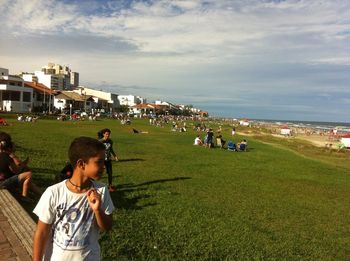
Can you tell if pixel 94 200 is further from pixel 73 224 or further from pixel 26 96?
pixel 26 96

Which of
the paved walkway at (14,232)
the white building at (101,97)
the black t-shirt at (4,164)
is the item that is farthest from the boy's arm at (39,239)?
the white building at (101,97)

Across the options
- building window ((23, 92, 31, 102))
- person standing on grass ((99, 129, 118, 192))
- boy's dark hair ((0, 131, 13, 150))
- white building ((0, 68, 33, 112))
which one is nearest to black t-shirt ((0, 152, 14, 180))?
boy's dark hair ((0, 131, 13, 150))

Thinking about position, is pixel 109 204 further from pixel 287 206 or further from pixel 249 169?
pixel 249 169

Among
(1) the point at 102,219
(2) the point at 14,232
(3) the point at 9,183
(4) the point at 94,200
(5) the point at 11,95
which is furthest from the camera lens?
(5) the point at 11,95

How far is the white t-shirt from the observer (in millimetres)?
3123

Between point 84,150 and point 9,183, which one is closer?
point 84,150

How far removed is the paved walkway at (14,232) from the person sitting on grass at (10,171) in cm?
64

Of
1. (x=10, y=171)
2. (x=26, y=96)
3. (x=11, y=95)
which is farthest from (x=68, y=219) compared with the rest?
(x=26, y=96)

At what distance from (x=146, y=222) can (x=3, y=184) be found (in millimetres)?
3311

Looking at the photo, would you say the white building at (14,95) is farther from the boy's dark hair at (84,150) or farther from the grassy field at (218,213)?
the boy's dark hair at (84,150)

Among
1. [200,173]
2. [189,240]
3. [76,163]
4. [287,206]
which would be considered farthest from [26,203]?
[200,173]

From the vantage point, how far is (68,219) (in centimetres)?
314

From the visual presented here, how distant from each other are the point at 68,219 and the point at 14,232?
3514mm

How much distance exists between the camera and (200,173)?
16172mm
